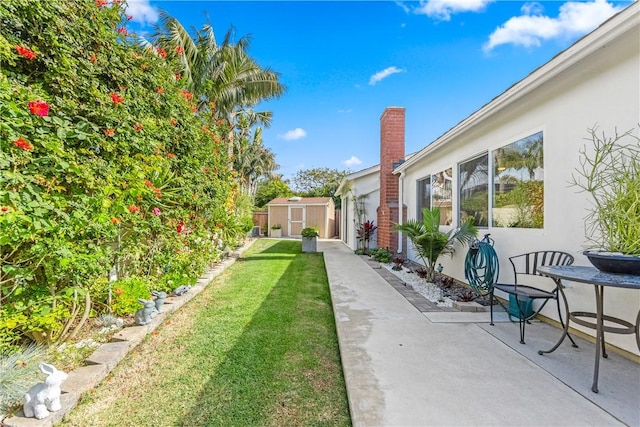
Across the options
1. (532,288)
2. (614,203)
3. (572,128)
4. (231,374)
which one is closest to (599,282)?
(614,203)

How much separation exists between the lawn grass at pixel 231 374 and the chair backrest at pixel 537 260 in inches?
103

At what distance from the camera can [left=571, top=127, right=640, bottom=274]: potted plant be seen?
253 centimetres

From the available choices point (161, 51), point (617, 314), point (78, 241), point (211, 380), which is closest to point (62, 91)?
point (78, 241)

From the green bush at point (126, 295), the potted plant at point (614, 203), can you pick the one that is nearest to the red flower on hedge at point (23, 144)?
the green bush at point (126, 295)

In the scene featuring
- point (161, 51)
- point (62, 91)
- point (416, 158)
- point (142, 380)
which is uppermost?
point (161, 51)

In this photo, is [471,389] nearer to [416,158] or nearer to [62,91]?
[62,91]

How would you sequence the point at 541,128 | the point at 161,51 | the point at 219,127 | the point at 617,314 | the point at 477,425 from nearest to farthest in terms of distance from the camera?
the point at 477,425, the point at 617,314, the point at 541,128, the point at 161,51, the point at 219,127

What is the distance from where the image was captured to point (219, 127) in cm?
700

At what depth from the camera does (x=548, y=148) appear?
397 cm

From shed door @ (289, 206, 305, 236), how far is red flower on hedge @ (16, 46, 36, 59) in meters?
19.8

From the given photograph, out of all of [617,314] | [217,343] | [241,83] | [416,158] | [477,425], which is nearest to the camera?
[477,425]

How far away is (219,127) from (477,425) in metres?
6.87

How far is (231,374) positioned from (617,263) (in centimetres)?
342

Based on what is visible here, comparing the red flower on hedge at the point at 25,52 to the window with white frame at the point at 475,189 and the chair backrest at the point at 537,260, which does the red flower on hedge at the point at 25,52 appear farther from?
the window with white frame at the point at 475,189
